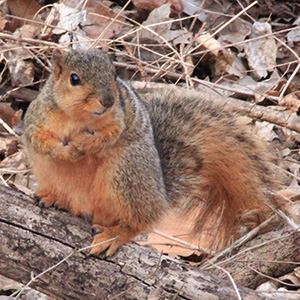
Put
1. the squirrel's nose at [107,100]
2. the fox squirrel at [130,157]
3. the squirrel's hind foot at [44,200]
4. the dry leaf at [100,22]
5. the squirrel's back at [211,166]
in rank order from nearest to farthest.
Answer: the squirrel's nose at [107,100], the fox squirrel at [130,157], the squirrel's hind foot at [44,200], the squirrel's back at [211,166], the dry leaf at [100,22]

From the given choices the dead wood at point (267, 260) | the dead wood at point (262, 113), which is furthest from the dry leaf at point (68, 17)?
the dead wood at point (267, 260)

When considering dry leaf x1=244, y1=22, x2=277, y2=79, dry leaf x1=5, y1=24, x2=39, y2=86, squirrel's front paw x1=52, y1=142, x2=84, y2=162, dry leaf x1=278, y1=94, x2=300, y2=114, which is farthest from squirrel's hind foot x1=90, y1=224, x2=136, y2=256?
dry leaf x1=244, y1=22, x2=277, y2=79

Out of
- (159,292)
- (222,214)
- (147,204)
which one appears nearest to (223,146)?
(222,214)

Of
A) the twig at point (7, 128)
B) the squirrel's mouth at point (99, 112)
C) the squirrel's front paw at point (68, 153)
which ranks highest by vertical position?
the squirrel's mouth at point (99, 112)

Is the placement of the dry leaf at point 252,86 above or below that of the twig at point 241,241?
above

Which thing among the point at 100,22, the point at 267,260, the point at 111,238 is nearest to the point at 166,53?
the point at 100,22

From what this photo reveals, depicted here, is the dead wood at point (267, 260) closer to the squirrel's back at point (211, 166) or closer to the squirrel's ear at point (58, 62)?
the squirrel's back at point (211, 166)

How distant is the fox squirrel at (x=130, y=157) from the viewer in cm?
220

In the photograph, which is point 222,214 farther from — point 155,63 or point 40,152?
point 155,63

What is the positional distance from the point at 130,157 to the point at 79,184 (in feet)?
0.77

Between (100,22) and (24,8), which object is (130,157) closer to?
(100,22)

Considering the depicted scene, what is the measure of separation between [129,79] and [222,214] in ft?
4.36

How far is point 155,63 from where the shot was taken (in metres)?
3.90

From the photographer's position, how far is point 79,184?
2307 millimetres
